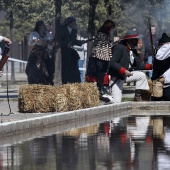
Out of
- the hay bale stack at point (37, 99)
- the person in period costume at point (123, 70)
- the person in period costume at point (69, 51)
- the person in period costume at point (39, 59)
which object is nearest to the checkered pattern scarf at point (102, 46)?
the person in period costume at point (39, 59)

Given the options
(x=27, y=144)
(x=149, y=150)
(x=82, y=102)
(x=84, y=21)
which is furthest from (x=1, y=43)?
(x=84, y=21)

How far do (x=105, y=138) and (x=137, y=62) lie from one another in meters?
6.60

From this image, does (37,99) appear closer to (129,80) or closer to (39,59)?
(129,80)

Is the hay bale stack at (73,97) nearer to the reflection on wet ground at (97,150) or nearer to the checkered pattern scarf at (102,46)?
the reflection on wet ground at (97,150)

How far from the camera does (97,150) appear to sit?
12539mm

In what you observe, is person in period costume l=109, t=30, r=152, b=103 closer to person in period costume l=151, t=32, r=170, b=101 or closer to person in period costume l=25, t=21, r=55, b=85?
person in period costume l=151, t=32, r=170, b=101

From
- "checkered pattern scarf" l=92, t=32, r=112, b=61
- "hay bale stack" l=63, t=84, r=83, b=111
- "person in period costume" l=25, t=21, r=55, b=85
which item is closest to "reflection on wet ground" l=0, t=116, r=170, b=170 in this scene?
"hay bale stack" l=63, t=84, r=83, b=111

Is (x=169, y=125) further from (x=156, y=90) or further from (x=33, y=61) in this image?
(x=33, y=61)

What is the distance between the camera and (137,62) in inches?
810

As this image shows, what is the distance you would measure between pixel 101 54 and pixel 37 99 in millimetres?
5178

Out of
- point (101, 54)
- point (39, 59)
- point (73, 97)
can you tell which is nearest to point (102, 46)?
point (101, 54)

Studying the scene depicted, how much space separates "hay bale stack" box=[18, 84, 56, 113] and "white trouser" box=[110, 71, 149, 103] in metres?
2.03

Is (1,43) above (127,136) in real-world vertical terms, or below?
above

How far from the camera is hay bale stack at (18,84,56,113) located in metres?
18.0
